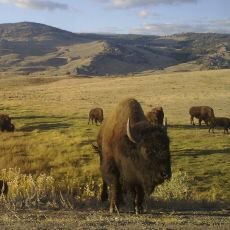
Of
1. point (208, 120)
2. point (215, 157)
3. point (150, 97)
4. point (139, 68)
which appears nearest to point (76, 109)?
point (150, 97)

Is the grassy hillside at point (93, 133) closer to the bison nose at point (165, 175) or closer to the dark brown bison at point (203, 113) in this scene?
the dark brown bison at point (203, 113)

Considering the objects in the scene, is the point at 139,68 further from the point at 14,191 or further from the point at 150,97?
the point at 14,191

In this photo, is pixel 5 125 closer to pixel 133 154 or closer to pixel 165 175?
pixel 133 154

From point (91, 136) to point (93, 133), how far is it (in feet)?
4.68

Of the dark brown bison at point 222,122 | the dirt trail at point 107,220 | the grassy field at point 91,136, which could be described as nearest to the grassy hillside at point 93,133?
the grassy field at point 91,136

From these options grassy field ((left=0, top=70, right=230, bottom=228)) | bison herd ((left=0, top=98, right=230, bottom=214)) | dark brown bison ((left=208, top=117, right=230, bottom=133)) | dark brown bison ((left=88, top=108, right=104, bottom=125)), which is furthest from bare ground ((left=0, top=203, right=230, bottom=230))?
dark brown bison ((left=88, top=108, right=104, bottom=125))

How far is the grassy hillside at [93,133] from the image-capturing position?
62.1ft

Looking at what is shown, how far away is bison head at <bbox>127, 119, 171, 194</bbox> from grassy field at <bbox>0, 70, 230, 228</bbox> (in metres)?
2.97

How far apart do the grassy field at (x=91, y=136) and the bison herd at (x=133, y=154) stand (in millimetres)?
2267

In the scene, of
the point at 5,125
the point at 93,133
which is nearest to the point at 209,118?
the point at 93,133

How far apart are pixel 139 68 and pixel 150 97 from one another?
135384 millimetres

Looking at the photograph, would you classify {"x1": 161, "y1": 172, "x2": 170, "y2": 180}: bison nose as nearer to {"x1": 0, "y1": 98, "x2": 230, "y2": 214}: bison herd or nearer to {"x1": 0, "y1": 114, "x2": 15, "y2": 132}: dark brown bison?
{"x1": 0, "y1": 98, "x2": 230, "y2": 214}: bison herd

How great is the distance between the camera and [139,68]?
625 ft

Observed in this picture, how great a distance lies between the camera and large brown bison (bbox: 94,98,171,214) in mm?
8664
